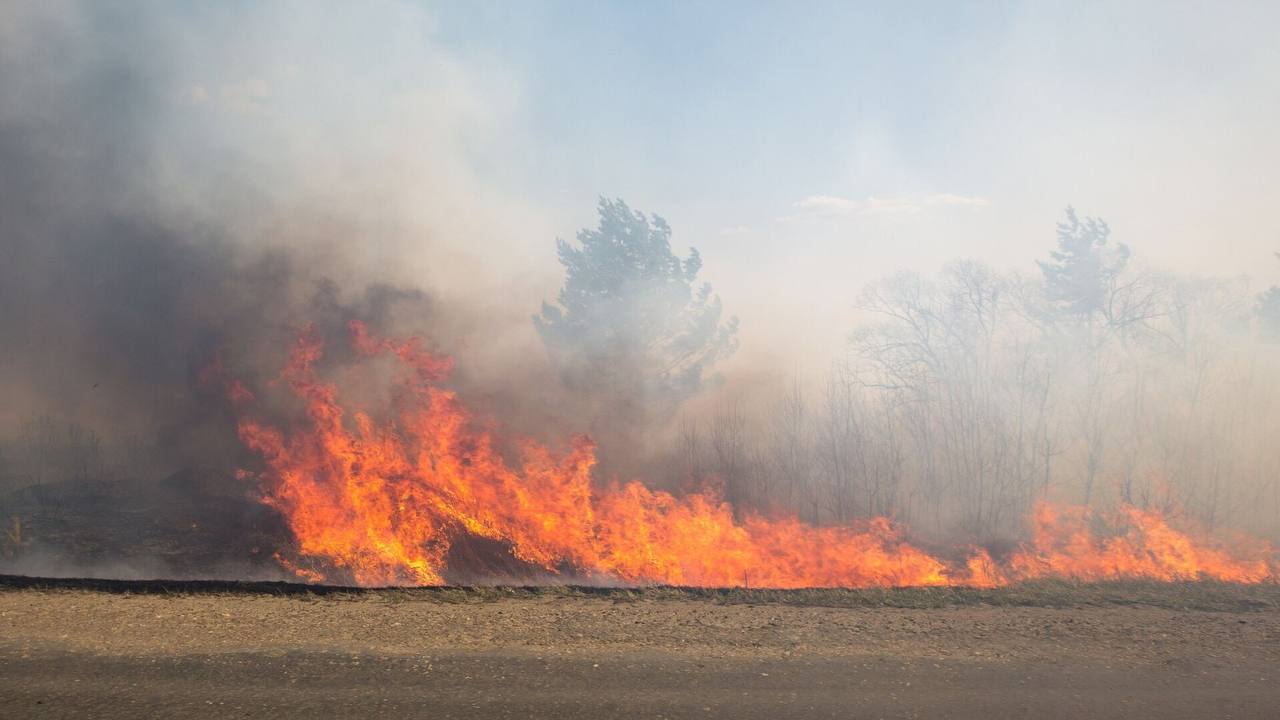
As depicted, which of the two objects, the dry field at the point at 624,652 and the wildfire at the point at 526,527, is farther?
the wildfire at the point at 526,527

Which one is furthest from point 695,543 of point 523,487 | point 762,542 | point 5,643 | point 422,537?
point 5,643

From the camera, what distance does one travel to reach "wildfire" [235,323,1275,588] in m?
15.0

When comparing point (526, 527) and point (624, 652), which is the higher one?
point (624, 652)

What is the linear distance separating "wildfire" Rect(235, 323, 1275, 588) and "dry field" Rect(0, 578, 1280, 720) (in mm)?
4583

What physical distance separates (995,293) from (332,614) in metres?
26.0

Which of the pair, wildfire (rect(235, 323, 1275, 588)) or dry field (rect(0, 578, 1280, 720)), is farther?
wildfire (rect(235, 323, 1275, 588))

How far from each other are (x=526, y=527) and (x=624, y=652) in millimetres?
8580

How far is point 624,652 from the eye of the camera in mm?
8062

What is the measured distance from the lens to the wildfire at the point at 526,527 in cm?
1497

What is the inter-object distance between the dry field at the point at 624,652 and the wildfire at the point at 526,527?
15.0 feet

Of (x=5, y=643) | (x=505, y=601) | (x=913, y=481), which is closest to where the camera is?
(x=5, y=643)

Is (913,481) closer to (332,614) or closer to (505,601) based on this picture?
(505,601)

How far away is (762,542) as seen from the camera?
16.6 metres

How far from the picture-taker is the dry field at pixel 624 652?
6.67 m
